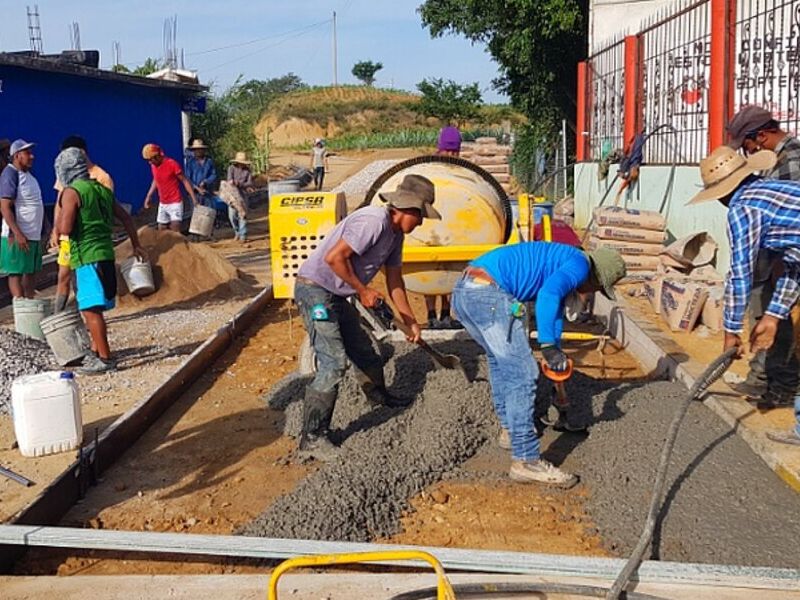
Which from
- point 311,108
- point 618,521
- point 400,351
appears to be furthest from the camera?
point 311,108

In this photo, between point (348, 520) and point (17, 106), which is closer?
point (348, 520)

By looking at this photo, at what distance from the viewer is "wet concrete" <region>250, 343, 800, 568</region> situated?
4156 mm

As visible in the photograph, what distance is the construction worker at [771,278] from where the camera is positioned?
18.8 feet

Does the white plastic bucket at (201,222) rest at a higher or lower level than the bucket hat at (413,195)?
lower

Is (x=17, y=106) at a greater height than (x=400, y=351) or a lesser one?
greater

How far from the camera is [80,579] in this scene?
3.78 metres

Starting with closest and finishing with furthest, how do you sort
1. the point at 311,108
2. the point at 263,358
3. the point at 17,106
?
1. the point at 263,358
2. the point at 17,106
3. the point at 311,108

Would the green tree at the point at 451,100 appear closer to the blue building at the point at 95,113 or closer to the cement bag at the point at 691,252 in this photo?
the blue building at the point at 95,113

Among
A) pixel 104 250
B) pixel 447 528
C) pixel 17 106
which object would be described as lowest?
pixel 447 528

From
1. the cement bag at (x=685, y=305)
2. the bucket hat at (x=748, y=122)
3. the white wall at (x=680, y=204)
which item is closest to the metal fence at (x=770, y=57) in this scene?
the white wall at (x=680, y=204)

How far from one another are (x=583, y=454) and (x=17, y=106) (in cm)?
1365

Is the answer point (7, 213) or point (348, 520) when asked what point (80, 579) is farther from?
point (7, 213)

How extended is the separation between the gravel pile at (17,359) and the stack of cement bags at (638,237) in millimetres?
6554

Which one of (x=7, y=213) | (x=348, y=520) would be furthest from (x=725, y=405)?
(x=7, y=213)
